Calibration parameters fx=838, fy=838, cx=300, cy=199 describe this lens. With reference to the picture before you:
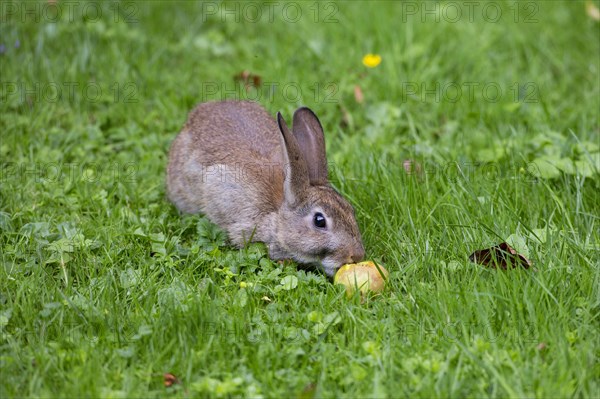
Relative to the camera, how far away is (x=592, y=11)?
7.93m

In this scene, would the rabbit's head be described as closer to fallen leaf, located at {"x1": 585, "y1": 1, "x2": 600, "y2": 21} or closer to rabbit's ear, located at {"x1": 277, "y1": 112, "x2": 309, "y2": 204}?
rabbit's ear, located at {"x1": 277, "y1": 112, "x2": 309, "y2": 204}

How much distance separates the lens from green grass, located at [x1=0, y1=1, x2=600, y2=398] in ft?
13.0

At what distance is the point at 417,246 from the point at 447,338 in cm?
94

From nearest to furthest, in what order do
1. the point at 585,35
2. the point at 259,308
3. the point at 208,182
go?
the point at 259,308
the point at 208,182
the point at 585,35

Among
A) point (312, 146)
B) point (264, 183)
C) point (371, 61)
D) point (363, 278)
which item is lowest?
point (363, 278)

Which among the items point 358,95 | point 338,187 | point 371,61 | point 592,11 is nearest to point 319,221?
point 338,187

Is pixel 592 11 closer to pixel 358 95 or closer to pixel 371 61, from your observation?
pixel 371 61

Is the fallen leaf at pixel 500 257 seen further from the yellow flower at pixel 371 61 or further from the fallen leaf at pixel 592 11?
the fallen leaf at pixel 592 11

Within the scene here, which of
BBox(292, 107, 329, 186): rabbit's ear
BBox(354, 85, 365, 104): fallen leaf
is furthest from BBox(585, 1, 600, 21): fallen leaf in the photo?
BBox(292, 107, 329, 186): rabbit's ear

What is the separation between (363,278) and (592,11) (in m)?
4.67

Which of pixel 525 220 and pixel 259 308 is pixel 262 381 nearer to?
pixel 259 308

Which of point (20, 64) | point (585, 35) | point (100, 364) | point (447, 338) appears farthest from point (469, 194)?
point (20, 64)

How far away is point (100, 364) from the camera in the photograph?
3.91 m

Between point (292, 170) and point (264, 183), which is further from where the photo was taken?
point (264, 183)
